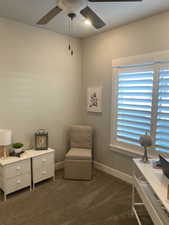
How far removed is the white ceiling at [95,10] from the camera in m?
2.20

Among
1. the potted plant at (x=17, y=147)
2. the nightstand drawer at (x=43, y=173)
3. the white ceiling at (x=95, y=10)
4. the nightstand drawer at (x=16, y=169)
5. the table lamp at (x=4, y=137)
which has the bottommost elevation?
the nightstand drawer at (x=43, y=173)

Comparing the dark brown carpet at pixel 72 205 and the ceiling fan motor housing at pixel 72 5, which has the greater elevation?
the ceiling fan motor housing at pixel 72 5

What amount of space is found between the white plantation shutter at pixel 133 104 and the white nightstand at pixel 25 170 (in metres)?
1.40

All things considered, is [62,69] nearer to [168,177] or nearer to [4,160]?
[4,160]

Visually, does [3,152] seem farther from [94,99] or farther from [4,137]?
[94,99]

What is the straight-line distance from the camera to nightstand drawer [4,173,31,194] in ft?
8.29

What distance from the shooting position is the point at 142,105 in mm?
2715

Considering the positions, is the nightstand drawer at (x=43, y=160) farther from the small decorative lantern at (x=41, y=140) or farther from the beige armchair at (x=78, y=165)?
the beige armchair at (x=78, y=165)

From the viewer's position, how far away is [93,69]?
3.54m

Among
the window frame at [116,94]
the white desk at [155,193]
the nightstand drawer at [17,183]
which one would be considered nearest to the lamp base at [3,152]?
the nightstand drawer at [17,183]

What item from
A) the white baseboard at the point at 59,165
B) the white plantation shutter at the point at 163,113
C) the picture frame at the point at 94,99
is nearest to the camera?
the white plantation shutter at the point at 163,113

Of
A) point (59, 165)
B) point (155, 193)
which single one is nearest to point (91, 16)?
point (155, 193)

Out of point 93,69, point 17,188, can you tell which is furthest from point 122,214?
point 93,69

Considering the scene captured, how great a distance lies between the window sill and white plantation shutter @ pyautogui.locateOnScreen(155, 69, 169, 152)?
38cm
